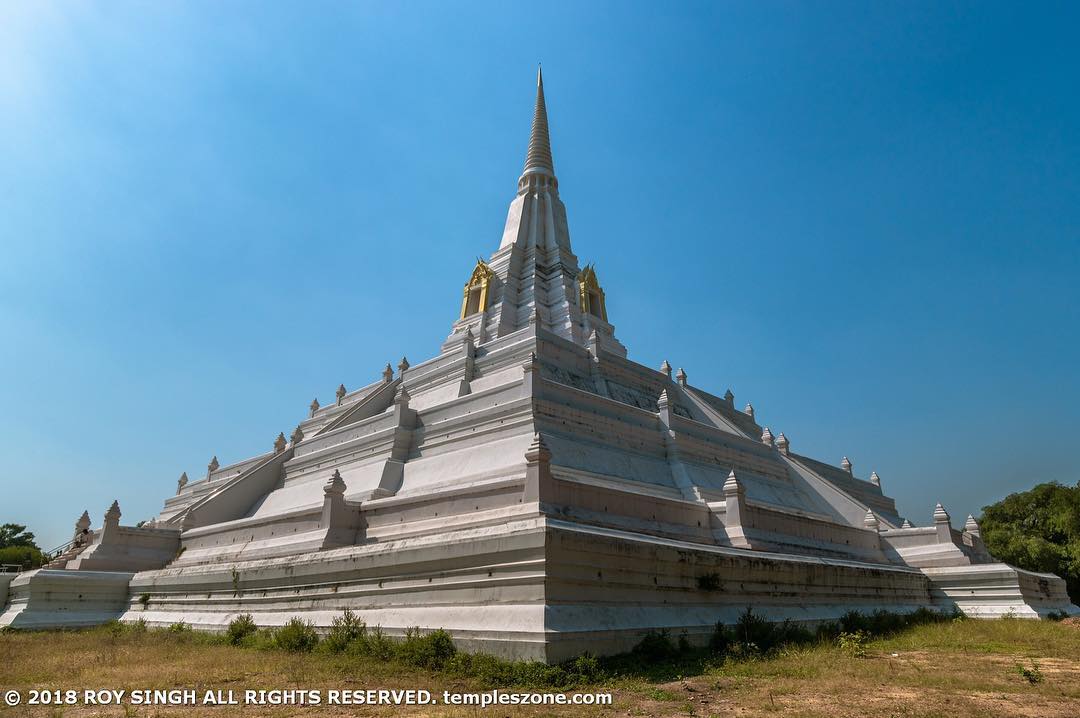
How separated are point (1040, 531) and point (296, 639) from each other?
4649cm

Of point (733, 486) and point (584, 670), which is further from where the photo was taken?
point (733, 486)

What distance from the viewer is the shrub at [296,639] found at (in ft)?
46.2

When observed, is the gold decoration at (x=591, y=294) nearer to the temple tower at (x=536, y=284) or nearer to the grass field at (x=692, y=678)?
the temple tower at (x=536, y=284)

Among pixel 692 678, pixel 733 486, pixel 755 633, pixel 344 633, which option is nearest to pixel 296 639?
pixel 344 633

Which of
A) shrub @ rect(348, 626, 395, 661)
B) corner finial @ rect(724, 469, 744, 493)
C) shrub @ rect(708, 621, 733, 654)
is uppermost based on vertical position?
corner finial @ rect(724, 469, 744, 493)

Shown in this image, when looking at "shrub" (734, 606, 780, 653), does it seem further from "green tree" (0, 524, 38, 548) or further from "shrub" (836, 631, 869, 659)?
"green tree" (0, 524, 38, 548)

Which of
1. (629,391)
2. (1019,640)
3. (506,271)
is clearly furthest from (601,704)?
(506,271)

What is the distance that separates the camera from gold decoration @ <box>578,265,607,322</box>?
4128 centimetres

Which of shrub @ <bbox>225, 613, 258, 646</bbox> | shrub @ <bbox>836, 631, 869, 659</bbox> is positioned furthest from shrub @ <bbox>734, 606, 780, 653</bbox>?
shrub @ <bbox>225, 613, 258, 646</bbox>

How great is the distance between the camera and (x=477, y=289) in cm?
4112

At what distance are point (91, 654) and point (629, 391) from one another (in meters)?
21.1

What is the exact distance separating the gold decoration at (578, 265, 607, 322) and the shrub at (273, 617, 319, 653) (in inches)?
1137

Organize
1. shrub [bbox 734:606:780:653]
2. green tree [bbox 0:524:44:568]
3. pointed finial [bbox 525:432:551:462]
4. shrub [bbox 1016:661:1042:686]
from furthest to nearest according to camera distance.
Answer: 1. green tree [bbox 0:524:44:568]
2. pointed finial [bbox 525:432:551:462]
3. shrub [bbox 734:606:780:653]
4. shrub [bbox 1016:661:1042:686]

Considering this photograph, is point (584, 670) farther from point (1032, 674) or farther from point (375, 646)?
point (1032, 674)
